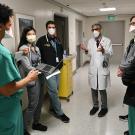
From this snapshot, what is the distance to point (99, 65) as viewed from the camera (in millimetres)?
3066

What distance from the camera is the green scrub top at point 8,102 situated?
50.8 inches

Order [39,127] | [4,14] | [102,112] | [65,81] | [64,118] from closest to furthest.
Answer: [4,14] < [39,127] < [64,118] < [102,112] < [65,81]

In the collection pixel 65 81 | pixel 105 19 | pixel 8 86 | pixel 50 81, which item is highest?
pixel 105 19

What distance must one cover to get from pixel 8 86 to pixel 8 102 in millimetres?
152

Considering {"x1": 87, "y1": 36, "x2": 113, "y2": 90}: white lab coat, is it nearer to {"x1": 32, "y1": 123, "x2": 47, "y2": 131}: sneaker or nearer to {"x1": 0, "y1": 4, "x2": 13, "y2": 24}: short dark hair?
{"x1": 32, "y1": 123, "x2": 47, "y2": 131}: sneaker

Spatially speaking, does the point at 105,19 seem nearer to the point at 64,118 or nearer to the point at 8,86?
the point at 64,118

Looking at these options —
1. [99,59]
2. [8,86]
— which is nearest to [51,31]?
[99,59]

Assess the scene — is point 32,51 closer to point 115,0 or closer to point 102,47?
point 102,47

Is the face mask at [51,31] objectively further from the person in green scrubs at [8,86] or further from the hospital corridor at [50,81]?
the person in green scrubs at [8,86]

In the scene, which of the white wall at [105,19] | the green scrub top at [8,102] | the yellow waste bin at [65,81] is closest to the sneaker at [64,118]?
the yellow waste bin at [65,81]

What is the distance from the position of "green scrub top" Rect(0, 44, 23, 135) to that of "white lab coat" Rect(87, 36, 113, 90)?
179cm

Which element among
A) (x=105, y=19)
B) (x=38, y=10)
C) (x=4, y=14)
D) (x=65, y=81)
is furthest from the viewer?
(x=105, y=19)

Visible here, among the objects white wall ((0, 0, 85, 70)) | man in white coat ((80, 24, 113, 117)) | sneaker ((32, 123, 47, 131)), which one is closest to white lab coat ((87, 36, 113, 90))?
man in white coat ((80, 24, 113, 117))

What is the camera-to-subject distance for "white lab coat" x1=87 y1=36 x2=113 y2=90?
3.05 m
